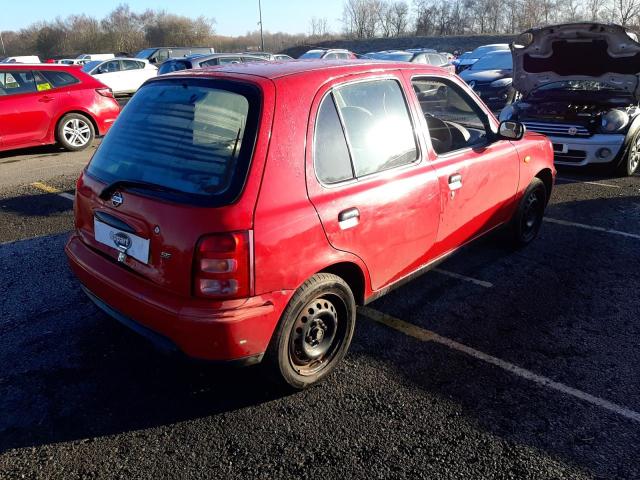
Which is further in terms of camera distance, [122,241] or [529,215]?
[529,215]

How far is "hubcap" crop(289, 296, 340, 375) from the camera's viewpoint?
9.00ft

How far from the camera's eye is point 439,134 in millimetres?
3664

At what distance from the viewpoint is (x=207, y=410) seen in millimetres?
2717

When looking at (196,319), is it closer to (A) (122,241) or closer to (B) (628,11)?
(A) (122,241)

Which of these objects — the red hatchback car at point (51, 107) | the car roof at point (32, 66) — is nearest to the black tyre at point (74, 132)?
the red hatchback car at point (51, 107)

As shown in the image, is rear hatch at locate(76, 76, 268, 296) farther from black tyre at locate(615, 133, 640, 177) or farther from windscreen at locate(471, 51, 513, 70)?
windscreen at locate(471, 51, 513, 70)

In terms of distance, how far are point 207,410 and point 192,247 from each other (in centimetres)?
97

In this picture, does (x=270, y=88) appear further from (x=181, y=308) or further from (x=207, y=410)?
(x=207, y=410)

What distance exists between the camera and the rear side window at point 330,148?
267 cm

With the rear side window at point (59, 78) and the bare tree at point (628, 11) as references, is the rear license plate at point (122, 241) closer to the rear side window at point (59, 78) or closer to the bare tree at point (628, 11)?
the rear side window at point (59, 78)

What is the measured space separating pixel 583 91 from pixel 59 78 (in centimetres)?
874

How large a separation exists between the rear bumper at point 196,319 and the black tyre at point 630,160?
667 cm

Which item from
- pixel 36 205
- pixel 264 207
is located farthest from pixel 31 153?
pixel 264 207

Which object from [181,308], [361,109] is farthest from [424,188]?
[181,308]
